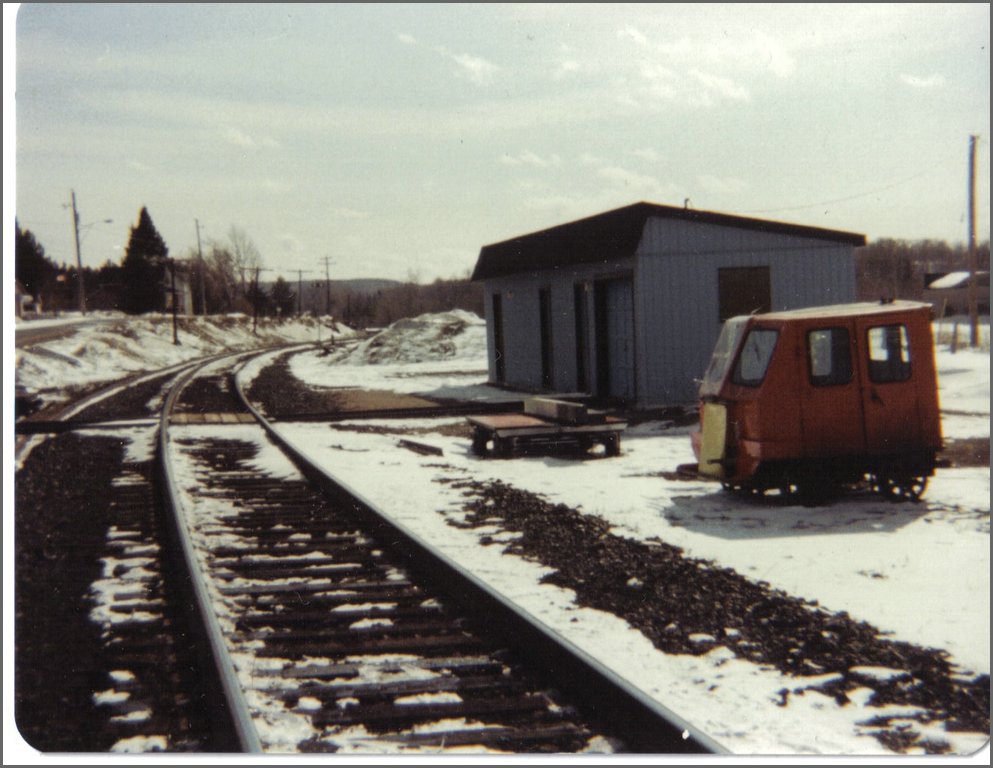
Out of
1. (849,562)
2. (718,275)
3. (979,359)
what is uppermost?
(718,275)

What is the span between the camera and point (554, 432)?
1202 cm

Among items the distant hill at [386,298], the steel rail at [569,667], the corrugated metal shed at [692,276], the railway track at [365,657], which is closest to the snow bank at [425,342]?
the distant hill at [386,298]

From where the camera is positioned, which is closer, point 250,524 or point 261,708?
point 261,708

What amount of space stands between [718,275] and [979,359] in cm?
469

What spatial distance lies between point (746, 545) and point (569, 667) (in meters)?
3.32

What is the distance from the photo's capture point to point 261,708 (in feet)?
13.2

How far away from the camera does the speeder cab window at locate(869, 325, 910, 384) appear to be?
7.73 m

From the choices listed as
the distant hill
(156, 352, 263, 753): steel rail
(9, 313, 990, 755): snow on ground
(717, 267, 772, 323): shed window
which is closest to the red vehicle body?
(9, 313, 990, 755): snow on ground

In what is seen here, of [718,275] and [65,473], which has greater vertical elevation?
[718,275]

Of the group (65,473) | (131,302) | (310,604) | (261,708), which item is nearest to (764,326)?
(310,604)

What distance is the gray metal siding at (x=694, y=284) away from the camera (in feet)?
55.8

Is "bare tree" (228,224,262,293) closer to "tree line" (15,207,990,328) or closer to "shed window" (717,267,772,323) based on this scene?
"tree line" (15,207,990,328)

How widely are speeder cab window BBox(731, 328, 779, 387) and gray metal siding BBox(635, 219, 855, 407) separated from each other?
8.84 m

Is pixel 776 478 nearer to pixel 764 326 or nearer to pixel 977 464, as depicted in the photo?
pixel 764 326
